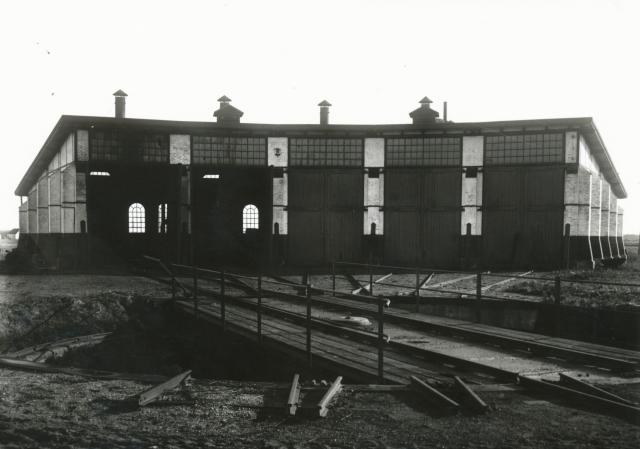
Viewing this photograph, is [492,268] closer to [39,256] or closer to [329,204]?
[329,204]

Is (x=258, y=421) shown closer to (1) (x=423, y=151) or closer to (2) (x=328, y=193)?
(2) (x=328, y=193)

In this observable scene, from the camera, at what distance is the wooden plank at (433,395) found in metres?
5.92

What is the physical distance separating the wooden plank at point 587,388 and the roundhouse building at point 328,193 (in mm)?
16498

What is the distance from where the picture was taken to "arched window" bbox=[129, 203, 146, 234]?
2422cm

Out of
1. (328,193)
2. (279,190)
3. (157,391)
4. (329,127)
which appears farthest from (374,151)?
(157,391)

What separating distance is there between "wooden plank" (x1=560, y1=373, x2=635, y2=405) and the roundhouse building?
16498mm

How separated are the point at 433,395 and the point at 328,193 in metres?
18.4

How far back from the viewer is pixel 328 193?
24328mm

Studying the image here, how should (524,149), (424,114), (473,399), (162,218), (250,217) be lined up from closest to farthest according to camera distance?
(473,399), (524,149), (162,218), (250,217), (424,114)

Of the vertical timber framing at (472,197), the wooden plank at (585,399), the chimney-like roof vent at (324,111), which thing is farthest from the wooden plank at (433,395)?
the chimney-like roof vent at (324,111)

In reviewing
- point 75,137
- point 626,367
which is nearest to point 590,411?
point 626,367

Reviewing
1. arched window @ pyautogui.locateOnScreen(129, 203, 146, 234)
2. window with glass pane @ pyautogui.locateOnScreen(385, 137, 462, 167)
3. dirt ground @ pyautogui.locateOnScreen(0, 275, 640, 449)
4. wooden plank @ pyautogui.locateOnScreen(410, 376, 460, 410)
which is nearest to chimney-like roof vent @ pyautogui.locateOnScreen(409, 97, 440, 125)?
window with glass pane @ pyautogui.locateOnScreen(385, 137, 462, 167)

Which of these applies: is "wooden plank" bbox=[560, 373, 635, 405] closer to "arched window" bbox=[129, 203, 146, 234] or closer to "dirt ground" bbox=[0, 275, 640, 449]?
"dirt ground" bbox=[0, 275, 640, 449]

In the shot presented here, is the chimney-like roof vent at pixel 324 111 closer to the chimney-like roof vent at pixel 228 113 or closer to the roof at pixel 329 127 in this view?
the roof at pixel 329 127
